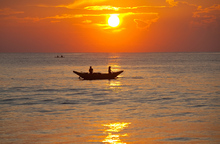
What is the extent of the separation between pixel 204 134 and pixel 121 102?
531 inches

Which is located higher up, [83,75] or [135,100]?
[83,75]

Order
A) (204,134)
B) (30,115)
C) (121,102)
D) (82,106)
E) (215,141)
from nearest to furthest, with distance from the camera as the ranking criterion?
(215,141) < (204,134) < (30,115) < (82,106) < (121,102)

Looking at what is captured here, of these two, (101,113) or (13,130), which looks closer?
(13,130)

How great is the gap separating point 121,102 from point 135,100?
1966mm

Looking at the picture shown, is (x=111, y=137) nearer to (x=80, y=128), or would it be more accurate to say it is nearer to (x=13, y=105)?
(x=80, y=128)

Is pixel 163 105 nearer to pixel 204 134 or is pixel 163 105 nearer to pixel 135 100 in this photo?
pixel 135 100

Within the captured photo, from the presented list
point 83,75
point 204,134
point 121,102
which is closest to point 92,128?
point 204,134

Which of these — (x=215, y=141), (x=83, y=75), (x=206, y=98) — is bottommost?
(x=215, y=141)

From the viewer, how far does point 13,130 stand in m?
19.1

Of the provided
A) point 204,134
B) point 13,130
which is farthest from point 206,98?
point 13,130

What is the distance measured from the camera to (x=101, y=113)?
24438 mm

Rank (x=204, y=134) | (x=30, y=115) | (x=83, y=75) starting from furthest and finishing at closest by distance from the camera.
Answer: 1. (x=83, y=75)
2. (x=30, y=115)
3. (x=204, y=134)

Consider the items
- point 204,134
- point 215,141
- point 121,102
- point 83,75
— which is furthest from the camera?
point 83,75

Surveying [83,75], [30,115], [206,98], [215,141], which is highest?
[83,75]
